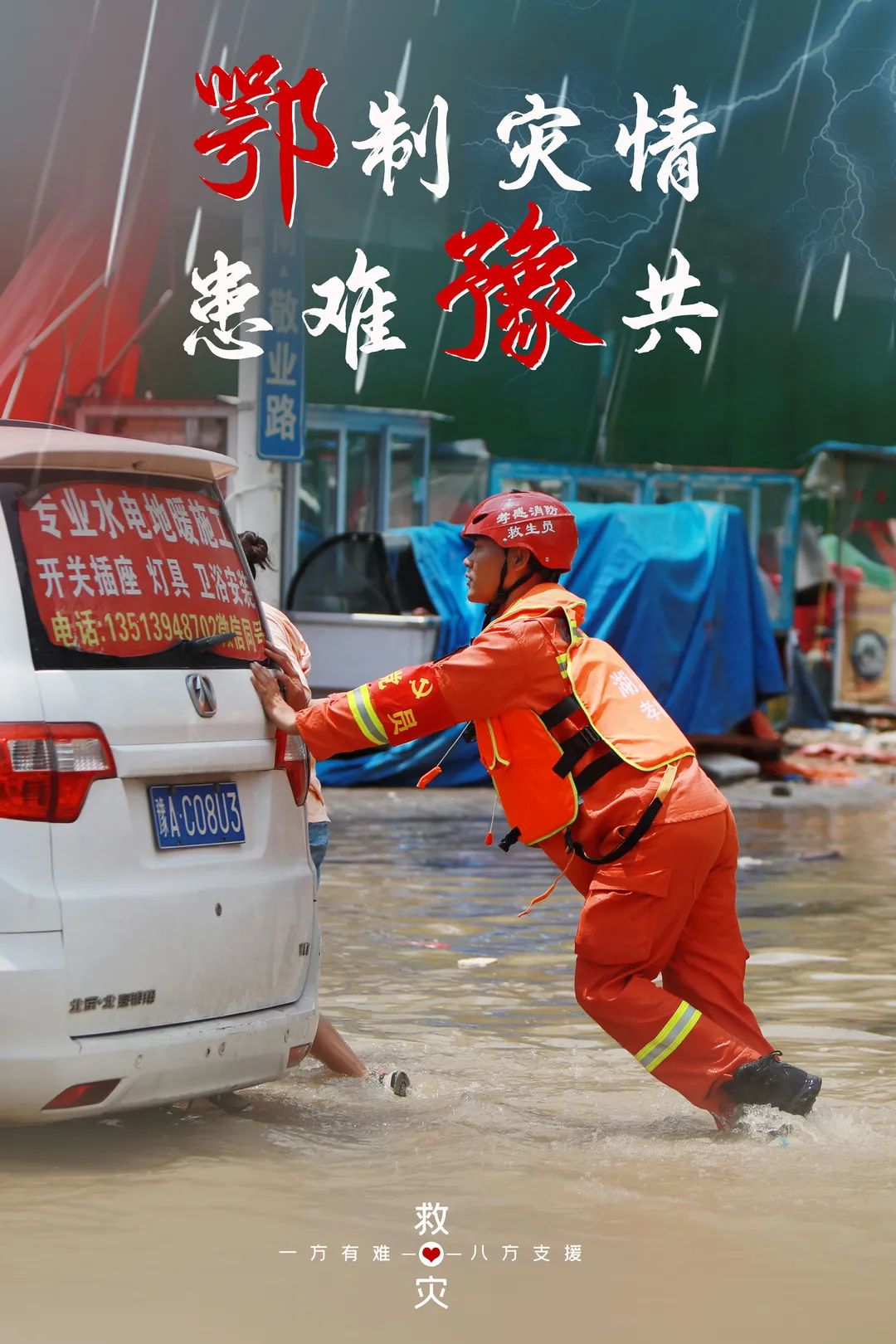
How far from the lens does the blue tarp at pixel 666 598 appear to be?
16219 mm

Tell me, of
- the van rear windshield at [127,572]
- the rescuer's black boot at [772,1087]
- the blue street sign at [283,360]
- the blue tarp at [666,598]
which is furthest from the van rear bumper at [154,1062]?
the blue tarp at [666,598]

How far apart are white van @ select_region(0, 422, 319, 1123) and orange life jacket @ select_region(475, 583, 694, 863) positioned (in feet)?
1.90

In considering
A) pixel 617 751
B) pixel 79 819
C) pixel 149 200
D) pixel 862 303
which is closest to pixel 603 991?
pixel 617 751

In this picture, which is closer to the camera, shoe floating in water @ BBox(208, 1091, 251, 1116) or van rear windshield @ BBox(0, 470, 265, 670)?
van rear windshield @ BBox(0, 470, 265, 670)

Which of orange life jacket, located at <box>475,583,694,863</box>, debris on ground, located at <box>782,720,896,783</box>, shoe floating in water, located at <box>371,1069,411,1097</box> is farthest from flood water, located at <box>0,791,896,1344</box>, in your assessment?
debris on ground, located at <box>782,720,896,783</box>

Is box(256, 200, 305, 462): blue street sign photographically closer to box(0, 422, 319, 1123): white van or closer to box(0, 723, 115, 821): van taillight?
box(0, 422, 319, 1123): white van

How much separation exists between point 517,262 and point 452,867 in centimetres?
525

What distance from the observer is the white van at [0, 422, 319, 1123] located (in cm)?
438

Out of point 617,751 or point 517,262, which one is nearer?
point 617,751

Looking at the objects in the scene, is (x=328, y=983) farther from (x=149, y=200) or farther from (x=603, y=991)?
(x=149, y=200)

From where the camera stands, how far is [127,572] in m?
4.75

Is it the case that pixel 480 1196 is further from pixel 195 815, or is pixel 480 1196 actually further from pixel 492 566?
pixel 492 566

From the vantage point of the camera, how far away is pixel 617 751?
512cm

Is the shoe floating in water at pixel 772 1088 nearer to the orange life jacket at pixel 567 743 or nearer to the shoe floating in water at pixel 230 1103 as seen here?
the orange life jacket at pixel 567 743
